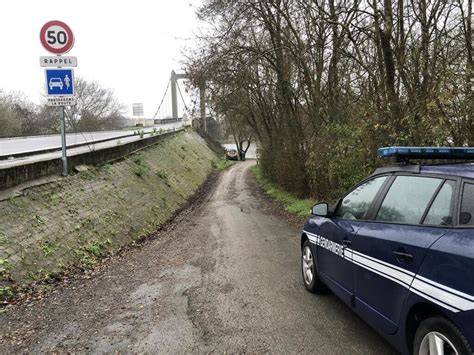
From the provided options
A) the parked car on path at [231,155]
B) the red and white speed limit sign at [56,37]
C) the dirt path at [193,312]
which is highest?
the red and white speed limit sign at [56,37]

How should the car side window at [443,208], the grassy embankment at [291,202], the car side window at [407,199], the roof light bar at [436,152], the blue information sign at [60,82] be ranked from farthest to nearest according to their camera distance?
the grassy embankment at [291,202]
the blue information sign at [60,82]
the roof light bar at [436,152]
the car side window at [407,199]
the car side window at [443,208]

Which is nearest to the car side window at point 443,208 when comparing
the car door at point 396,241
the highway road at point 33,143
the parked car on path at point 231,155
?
the car door at point 396,241

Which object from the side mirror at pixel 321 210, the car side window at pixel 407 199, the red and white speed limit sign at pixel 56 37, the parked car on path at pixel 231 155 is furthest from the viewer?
the parked car on path at pixel 231 155

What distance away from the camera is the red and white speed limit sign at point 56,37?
7875mm

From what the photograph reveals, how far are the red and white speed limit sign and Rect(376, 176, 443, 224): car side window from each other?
6.96m

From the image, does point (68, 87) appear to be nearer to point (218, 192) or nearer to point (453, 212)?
point (453, 212)

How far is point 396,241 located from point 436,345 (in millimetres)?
757

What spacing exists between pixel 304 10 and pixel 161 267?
10.0 m

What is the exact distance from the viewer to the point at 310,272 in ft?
17.1

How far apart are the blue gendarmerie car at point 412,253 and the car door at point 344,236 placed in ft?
0.03

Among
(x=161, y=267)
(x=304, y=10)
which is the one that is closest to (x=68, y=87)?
(x=161, y=267)

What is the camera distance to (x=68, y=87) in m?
8.33

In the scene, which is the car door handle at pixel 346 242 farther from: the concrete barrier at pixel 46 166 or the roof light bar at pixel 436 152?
the concrete barrier at pixel 46 166

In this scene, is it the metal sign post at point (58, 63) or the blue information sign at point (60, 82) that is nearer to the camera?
the metal sign post at point (58, 63)
